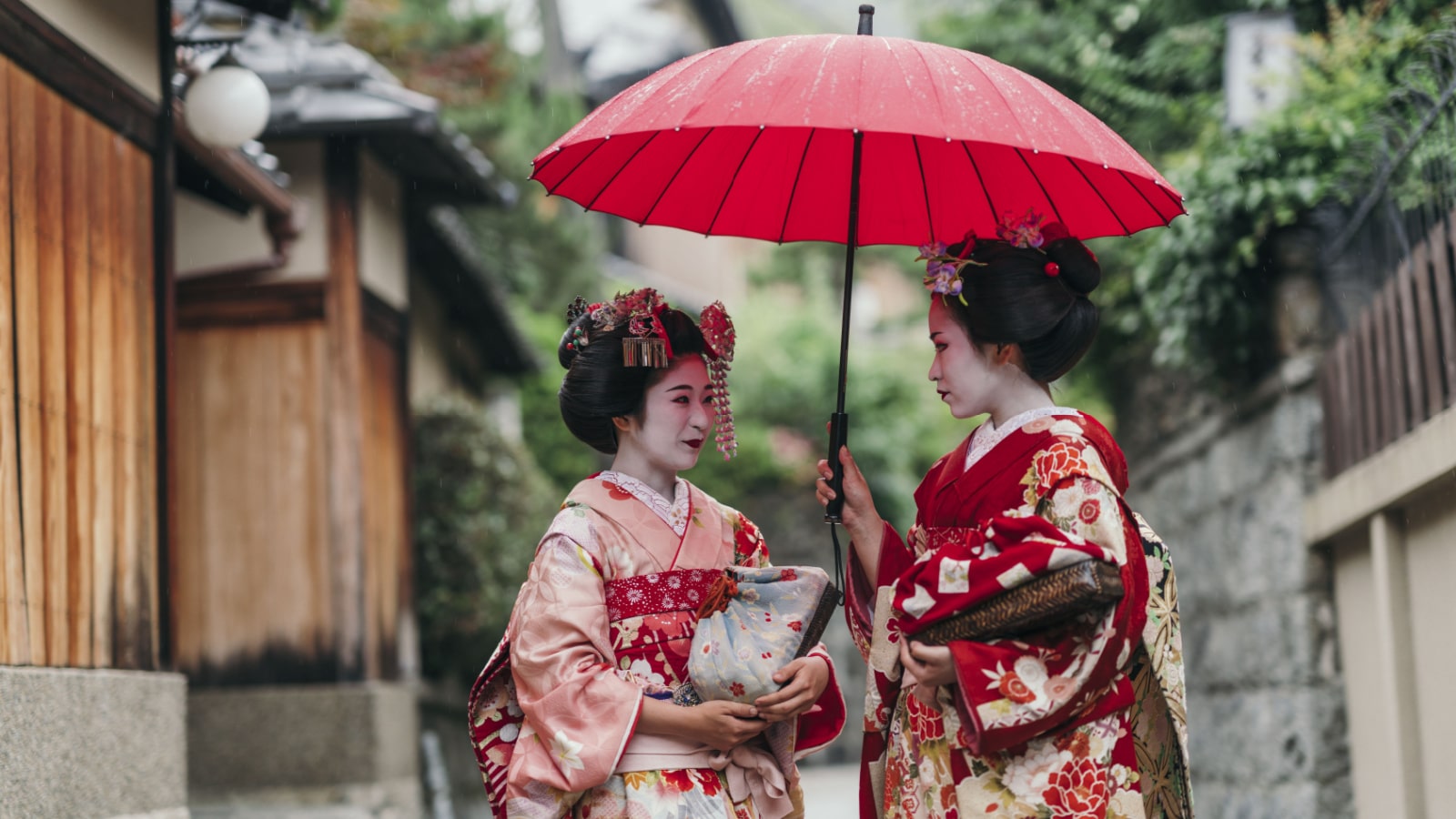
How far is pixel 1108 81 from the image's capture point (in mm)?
8969

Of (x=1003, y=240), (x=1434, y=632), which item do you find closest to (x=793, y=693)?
(x=1003, y=240)

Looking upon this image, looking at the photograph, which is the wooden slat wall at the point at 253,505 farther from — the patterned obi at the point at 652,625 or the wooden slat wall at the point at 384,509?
the patterned obi at the point at 652,625

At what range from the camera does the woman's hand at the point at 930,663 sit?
3129 millimetres

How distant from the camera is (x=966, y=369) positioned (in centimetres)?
339

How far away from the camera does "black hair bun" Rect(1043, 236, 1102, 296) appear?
3.32m

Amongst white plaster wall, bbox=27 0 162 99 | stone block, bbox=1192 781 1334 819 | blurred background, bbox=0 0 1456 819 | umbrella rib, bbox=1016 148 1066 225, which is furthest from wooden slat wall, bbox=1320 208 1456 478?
white plaster wall, bbox=27 0 162 99

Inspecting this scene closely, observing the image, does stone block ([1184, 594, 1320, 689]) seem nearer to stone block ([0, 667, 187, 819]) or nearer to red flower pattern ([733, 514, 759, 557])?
red flower pattern ([733, 514, 759, 557])

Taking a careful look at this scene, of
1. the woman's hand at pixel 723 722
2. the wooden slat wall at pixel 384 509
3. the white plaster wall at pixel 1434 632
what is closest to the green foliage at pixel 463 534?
the wooden slat wall at pixel 384 509

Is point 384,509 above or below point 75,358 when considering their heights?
below

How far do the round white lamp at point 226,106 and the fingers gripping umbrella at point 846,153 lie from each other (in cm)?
268

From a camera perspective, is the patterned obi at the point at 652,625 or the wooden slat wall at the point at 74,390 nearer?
the patterned obi at the point at 652,625

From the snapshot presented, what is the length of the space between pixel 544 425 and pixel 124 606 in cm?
1112

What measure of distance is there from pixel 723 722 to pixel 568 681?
35cm

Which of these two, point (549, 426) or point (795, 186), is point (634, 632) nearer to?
point (795, 186)
